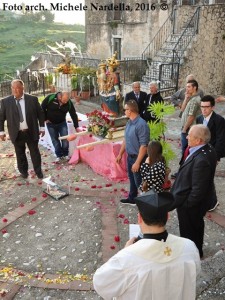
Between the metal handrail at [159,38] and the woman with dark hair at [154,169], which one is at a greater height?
the metal handrail at [159,38]

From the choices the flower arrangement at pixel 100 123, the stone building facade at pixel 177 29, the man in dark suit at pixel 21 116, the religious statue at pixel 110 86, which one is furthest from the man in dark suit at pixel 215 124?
the stone building facade at pixel 177 29

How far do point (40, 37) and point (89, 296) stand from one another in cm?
4834

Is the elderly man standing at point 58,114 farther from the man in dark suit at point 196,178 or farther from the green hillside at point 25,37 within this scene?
the green hillside at point 25,37

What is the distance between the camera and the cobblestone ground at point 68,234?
12.4ft

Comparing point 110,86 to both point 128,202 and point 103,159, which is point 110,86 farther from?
point 128,202

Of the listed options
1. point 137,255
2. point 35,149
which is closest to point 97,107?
point 35,149

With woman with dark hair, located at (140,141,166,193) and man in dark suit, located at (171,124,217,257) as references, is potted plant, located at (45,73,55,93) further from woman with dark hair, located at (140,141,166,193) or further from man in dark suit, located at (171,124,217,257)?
man in dark suit, located at (171,124,217,257)

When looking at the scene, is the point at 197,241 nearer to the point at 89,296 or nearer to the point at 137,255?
the point at 89,296

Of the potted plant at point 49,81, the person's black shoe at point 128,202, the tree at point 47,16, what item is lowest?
the person's black shoe at point 128,202

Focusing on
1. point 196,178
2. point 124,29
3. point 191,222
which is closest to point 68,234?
point 191,222

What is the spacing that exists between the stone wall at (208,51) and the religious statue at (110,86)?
5693 millimetres

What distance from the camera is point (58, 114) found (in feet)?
23.7

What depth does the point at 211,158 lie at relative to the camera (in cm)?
346

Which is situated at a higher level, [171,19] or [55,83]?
[171,19]
